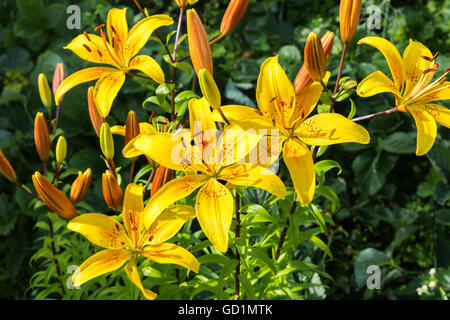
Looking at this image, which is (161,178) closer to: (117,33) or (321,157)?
(117,33)

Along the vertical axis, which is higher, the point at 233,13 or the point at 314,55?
the point at 233,13

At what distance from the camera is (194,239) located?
109 centimetres

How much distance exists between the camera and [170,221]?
832 mm

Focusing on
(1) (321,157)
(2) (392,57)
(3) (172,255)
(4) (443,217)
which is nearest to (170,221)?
(3) (172,255)

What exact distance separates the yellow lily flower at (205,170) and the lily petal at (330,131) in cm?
11

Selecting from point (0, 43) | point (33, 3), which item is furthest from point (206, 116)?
point (0, 43)

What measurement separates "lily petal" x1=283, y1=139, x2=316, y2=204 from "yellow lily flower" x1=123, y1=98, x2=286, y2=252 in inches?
1.1

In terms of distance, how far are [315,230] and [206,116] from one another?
442 mm

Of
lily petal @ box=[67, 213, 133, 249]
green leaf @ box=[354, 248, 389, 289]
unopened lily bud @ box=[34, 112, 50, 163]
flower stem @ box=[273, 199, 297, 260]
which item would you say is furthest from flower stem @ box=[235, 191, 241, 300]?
green leaf @ box=[354, 248, 389, 289]

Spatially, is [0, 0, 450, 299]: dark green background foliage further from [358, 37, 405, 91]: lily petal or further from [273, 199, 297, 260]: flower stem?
[358, 37, 405, 91]: lily petal

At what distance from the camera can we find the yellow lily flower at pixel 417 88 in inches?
31.7

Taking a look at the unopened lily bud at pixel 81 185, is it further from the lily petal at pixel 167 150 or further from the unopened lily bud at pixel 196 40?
the unopened lily bud at pixel 196 40

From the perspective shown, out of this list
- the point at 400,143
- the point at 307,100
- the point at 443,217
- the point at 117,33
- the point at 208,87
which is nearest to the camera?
the point at 208,87

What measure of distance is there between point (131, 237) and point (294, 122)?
0.37 metres
